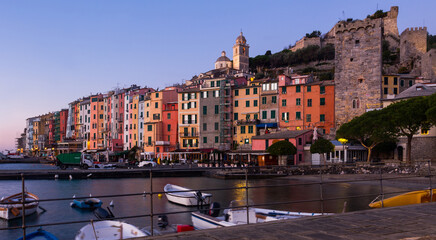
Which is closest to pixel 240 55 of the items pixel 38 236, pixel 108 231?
pixel 108 231

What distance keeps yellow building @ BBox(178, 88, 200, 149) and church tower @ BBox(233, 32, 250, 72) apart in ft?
206

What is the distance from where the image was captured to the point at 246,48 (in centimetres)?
14500

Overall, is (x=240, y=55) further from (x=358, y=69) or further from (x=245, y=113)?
(x=358, y=69)

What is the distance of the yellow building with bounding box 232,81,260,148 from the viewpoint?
234 feet

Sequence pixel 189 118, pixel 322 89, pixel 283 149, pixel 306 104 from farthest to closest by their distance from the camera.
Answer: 1. pixel 189 118
2. pixel 306 104
3. pixel 322 89
4. pixel 283 149

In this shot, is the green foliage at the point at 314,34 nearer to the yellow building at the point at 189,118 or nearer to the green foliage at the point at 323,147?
the yellow building at the point at 189,118

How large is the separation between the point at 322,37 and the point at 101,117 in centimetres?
9078

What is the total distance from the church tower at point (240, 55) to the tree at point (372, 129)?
294 ft

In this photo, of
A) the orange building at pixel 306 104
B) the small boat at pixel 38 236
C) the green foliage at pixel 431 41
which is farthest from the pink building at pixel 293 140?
the green foliage at pixel 431 41

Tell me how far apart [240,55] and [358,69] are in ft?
260

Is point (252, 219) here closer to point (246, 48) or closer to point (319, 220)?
point (319, 220)

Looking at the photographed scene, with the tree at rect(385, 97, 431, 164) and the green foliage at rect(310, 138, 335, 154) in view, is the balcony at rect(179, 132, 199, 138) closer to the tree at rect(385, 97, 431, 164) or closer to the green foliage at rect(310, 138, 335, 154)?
the green foliage at rect(310, 138, 335, 154)

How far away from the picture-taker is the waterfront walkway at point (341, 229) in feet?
22.4

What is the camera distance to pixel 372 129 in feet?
160
